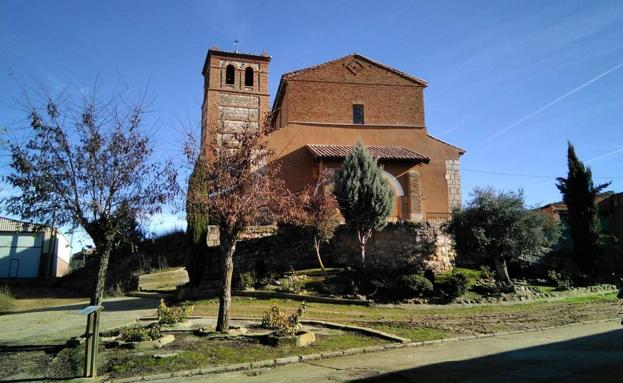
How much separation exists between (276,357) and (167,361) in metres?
2.09

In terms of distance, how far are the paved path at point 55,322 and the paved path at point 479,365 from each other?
5254 millimetres

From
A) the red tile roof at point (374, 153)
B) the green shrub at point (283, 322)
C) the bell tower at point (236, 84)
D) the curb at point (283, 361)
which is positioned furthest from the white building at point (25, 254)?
the curb at point (283, 361)

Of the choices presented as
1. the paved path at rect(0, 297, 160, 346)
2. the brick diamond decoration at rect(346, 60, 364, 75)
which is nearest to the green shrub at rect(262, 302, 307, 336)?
the paved path at rect(0, 297, 160, 346)

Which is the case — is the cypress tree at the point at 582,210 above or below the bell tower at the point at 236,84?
below

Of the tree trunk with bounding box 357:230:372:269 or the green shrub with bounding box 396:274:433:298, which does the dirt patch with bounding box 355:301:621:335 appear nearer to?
the green shrub with bounding box 396:274:433:298

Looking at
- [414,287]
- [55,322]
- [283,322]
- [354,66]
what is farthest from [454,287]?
[354,66]

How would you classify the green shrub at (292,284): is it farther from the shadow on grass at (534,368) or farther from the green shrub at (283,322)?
the shadow on grass at (534,368)

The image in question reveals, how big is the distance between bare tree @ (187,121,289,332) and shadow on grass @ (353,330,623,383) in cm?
518

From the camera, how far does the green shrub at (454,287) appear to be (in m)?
16.7

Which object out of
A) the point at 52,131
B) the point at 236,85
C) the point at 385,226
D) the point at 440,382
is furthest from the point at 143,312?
the point at 236,85

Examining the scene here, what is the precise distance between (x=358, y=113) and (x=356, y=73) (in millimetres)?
2912

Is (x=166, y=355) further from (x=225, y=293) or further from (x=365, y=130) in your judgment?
(x=365, y=130)

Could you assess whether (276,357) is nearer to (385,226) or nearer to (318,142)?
(385,226)

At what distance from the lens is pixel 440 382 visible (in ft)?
23.3
